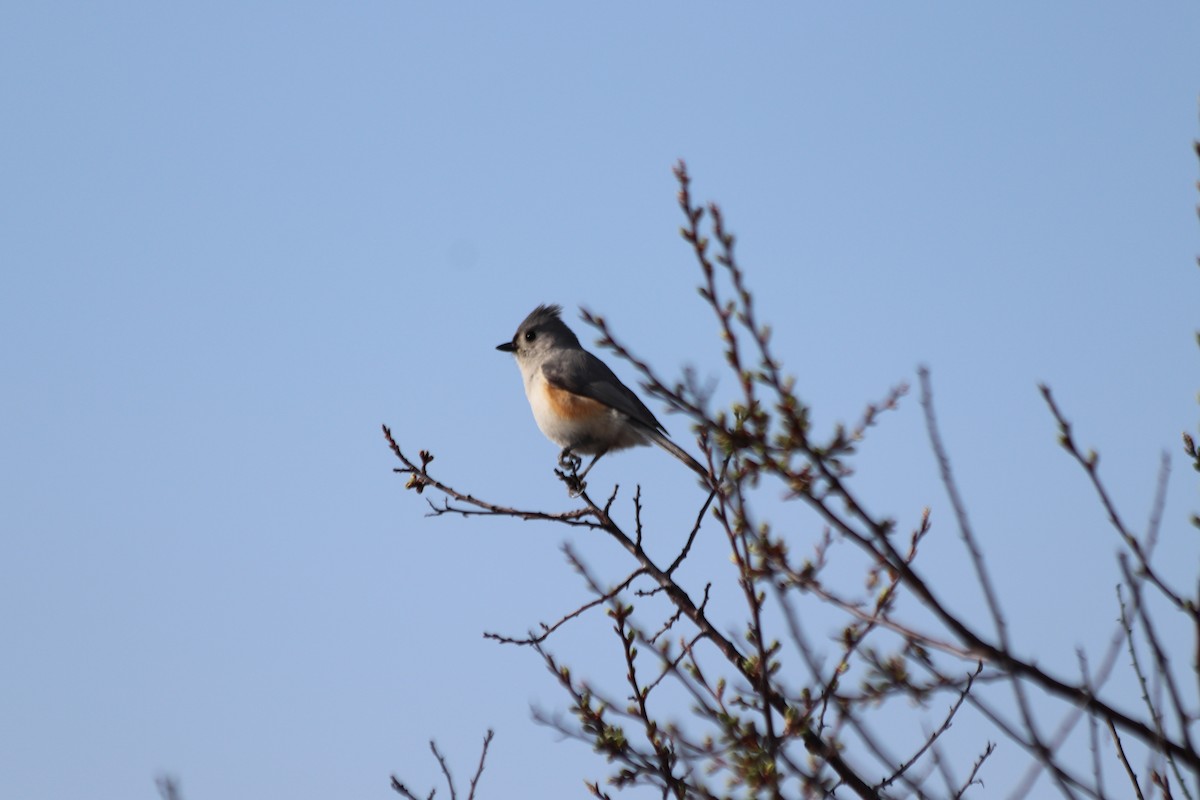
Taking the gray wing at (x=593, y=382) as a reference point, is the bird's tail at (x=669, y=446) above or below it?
below

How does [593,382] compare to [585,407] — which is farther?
[593,382]

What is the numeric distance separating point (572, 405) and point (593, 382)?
7.9 inches

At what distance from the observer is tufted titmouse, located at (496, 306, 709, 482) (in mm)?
7425

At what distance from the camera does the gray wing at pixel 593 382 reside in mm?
7438

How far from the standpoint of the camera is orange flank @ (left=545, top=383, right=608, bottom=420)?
7.52 metres

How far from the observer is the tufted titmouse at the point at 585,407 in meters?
7.43

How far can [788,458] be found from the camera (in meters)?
2.39

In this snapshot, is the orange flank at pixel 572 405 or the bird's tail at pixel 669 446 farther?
the orange flank at pixel 572 405

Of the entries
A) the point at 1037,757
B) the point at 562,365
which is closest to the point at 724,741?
the point at 1037,757

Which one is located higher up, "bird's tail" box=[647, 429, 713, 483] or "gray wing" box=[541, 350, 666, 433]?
"gray wing" box=[541, 350, 666, 433]

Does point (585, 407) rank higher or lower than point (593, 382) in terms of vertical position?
lower

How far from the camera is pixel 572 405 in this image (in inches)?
299

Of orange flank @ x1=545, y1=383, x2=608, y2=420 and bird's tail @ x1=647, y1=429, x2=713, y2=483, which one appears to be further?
orange flank @ x1=545, y1=383, x2=608, y2=420

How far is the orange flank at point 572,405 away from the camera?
24.7 ft
